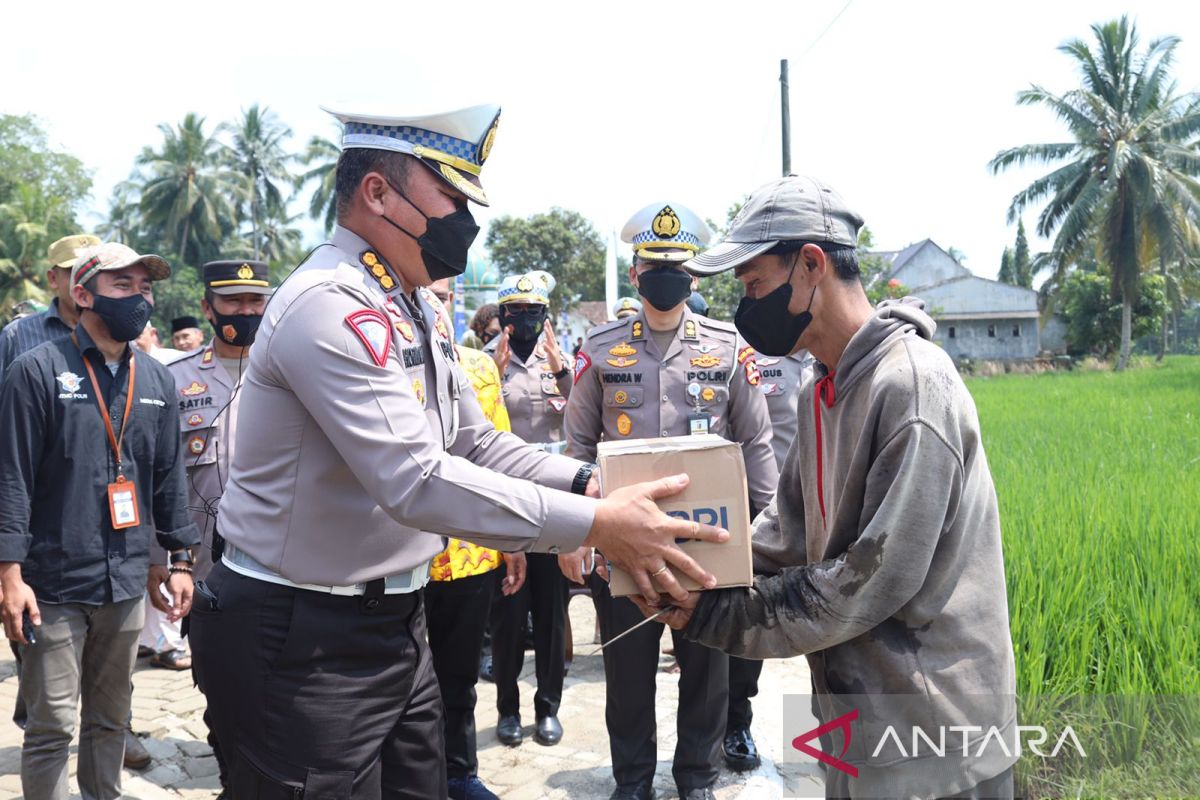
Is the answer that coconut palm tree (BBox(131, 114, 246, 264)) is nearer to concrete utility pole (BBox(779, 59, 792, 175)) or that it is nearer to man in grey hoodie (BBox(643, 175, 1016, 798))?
concrete utility pole (BBox(779, 59, 792, 175))

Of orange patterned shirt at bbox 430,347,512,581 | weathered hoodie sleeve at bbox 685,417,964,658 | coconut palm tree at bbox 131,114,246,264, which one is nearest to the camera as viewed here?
weathered hoodie sleeve at bbox 685,417,964,658

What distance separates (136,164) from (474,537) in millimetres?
55082

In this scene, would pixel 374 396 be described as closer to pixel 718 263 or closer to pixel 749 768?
pixel 718 263

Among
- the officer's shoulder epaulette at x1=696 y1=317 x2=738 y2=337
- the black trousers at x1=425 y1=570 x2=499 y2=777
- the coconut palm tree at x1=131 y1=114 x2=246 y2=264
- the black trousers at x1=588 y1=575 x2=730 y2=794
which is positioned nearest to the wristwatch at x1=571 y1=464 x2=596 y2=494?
the black trousers at x1=588 y1=575 x2=730 y2=794

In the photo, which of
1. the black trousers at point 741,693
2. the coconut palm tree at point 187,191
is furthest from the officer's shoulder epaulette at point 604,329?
the coconut palm tree at point 187,191

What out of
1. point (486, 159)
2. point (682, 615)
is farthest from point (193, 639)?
point (486, 159)

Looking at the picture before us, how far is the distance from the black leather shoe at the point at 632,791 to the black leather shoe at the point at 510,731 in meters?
0.83

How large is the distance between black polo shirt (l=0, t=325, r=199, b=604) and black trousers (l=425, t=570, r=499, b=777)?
1.14 metres

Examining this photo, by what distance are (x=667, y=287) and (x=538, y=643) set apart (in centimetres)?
195

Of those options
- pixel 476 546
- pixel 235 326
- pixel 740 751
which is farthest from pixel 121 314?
pixel 740 751

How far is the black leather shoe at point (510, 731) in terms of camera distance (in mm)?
4359

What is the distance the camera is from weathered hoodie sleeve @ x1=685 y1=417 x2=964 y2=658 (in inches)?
67.4

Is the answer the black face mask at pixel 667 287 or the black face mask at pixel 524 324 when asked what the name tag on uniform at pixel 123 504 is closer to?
the black face mask at pixel 667 287

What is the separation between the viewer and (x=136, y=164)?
162ft
